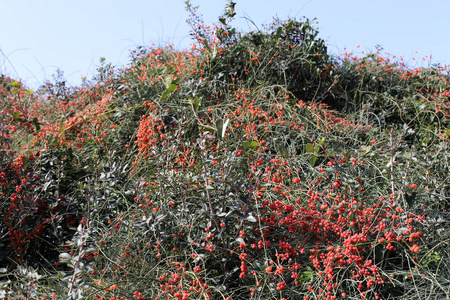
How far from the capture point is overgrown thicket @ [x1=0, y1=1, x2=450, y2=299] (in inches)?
89.0

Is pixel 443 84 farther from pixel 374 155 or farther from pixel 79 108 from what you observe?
pixel 79 108

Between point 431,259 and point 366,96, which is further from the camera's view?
point 366,96

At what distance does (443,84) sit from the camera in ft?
16.0

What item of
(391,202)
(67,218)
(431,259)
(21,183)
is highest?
(21,183)

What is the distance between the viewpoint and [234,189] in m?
2.38

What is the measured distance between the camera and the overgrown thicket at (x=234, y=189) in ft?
7.42

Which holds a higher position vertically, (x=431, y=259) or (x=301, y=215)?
(x=301, y=215)

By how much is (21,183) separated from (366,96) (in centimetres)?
350

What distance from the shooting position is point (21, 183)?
3.11 metres

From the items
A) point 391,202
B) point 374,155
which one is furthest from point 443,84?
point 391,202

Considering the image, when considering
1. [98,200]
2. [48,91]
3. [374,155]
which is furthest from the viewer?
[48,91]

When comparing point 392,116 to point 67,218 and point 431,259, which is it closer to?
point 431,259

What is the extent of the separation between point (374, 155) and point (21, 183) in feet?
8.05

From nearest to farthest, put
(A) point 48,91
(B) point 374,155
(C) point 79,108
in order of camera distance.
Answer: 1. (B) point 374,155
2. (C) point 79,108
3. (A) point 48,91
